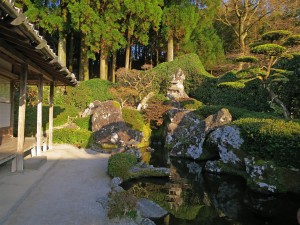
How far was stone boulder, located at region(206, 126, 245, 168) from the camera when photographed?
8.69m

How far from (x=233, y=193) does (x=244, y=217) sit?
62.4 inches

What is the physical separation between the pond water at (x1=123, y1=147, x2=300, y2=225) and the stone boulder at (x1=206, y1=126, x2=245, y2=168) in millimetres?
551

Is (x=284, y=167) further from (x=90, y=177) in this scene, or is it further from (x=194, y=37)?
(x=194, y=37)

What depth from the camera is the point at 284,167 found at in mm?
7406

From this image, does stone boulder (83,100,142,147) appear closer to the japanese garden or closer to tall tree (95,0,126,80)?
the japanese garden

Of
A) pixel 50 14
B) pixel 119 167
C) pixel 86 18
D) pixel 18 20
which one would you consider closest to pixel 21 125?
pixel 119 167

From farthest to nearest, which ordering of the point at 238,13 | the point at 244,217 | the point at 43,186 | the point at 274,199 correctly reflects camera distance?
the point at 238,13 → the point at 274,199 → the point at 43,186 → the point at 244,217

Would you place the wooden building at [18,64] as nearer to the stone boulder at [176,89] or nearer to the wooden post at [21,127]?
the wooden post at [21,127]

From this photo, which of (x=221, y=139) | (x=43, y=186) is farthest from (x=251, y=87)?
(x=43, y=186)

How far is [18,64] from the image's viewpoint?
7.77 meters

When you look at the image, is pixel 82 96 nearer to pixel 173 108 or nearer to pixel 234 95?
pixel 173 108

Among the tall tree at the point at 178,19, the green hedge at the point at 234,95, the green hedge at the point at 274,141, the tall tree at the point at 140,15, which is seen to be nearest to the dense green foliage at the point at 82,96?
the tall tree at the point at 140,15

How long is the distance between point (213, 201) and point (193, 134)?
4.98 meters

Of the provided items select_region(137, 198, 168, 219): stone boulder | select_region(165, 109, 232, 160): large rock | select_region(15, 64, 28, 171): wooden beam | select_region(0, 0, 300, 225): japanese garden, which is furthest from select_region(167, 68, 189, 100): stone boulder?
select_region(137, 198, 168, 219): stone boulder
